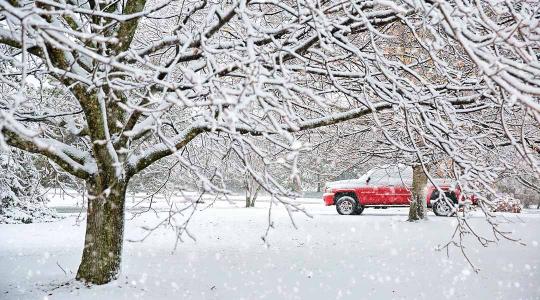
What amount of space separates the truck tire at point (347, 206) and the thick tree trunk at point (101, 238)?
12084mm

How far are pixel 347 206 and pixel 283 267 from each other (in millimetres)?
9820

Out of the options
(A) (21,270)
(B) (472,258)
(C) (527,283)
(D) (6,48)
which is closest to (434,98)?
(C) (527,283)

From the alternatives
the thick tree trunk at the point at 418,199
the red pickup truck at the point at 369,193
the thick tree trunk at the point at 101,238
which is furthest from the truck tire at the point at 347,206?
the thick tree trunk at the point at 101,238

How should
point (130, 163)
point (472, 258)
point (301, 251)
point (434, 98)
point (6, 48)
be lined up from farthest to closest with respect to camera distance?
point (301, 251) < point (472, 258) < point (6, 48) < point (130, 163) < point (434, 98)

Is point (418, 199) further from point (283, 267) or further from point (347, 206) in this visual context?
point (283, 267)

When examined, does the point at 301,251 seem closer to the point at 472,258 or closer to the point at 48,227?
the point at 472,258

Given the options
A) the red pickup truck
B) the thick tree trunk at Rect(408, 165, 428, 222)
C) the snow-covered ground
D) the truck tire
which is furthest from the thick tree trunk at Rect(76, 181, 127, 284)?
the truck tire

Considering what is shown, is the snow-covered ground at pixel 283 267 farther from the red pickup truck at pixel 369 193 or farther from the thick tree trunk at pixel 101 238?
the red pickup truck at pixel 369 193

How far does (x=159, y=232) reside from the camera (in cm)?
1219

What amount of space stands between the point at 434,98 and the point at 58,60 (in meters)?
4.21

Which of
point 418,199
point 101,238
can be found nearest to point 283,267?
point 101,238

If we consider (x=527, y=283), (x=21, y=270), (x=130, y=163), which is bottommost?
(x=527, y=283)

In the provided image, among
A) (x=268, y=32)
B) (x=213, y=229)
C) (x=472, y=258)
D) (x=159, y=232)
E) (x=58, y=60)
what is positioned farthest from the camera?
(x=213, y=229)

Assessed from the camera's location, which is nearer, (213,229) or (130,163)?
(130,163)
